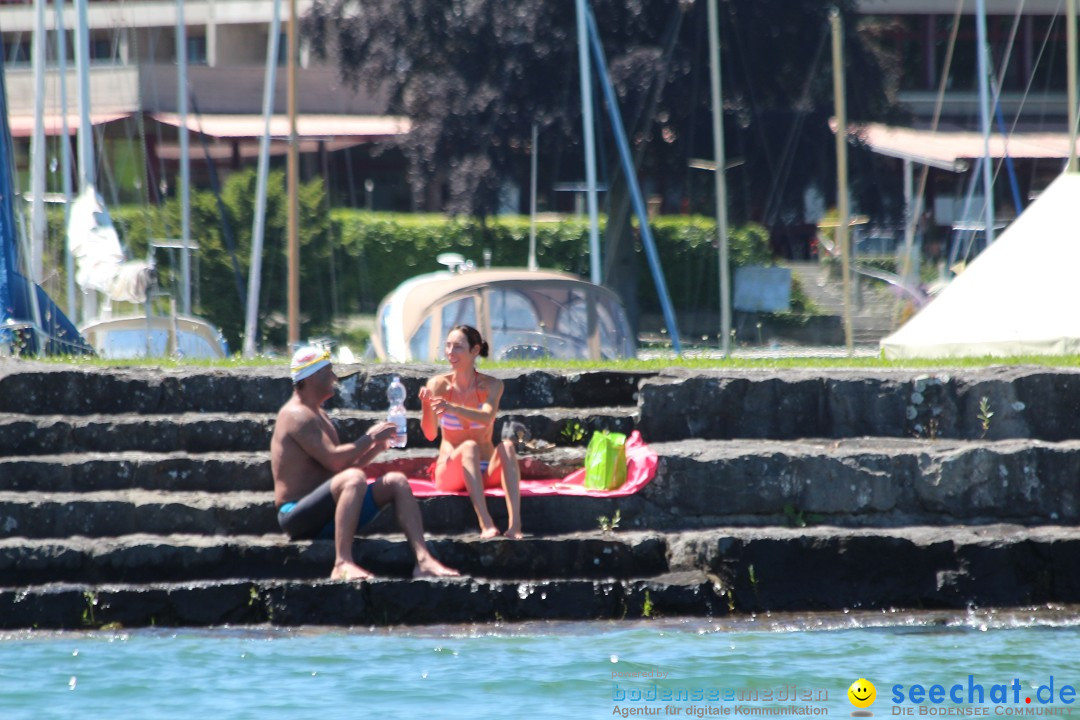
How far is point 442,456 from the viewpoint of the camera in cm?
941

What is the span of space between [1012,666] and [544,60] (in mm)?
21111

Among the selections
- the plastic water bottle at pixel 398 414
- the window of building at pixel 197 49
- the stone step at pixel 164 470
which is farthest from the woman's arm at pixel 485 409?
Answer: the window of building at pixel 197 49

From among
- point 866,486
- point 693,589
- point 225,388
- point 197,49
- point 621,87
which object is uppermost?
point 197,49

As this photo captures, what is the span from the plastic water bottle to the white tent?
216 inches

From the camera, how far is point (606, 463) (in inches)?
373

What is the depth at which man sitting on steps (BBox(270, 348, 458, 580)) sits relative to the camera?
28.7 ft

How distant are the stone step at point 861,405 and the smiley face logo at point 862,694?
304 cm

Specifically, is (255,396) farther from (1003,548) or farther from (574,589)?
(1003,548)

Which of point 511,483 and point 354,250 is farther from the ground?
point 354,250

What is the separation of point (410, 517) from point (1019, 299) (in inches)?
253

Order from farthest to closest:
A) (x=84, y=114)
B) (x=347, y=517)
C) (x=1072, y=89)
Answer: (x=1072, y=89), (x=84, y=114), (x=347, y=517)

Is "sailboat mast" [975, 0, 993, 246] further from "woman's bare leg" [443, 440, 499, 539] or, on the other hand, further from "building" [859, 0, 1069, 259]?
"woman's bare leg" [443, 440, 499, 539]

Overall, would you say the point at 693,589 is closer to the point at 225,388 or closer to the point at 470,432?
the point at 470,432

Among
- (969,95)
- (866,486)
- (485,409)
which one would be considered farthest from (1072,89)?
(969,95)
